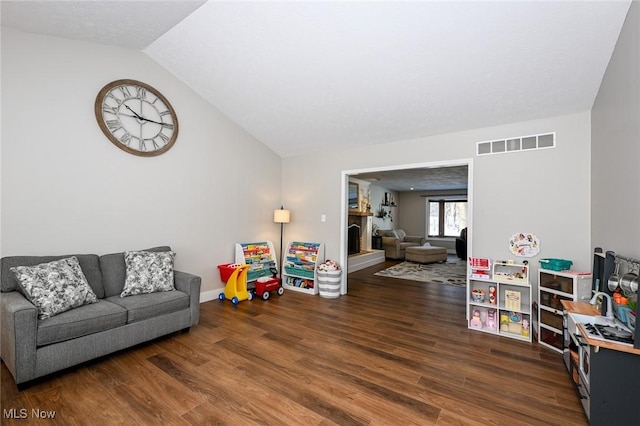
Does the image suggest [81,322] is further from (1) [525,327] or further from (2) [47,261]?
(1) [525,327]

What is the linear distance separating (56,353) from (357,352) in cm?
251

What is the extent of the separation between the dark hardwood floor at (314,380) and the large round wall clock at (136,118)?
93.2 inches

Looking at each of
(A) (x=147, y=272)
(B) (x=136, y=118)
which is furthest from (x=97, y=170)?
(A) (x=147, y=272)

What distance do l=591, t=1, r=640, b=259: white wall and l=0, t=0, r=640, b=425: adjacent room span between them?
0.03m

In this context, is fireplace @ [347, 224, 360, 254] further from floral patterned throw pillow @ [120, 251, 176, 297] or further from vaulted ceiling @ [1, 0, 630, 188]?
floral patterned throw pillow @ [120, 251, 176, 297]

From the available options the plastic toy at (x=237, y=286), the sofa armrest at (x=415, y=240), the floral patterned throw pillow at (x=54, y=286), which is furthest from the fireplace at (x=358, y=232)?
the floral patterned throw pillow at (x=54, y=286)

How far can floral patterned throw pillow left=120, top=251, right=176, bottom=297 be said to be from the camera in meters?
3.08

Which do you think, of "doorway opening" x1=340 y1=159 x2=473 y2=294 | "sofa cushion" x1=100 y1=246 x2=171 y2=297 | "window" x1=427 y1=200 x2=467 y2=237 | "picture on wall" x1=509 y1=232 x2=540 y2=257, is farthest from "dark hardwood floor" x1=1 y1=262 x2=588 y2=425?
"window" x1=427 y1=200 x2=467 y2=237

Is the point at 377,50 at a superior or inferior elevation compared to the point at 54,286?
superior

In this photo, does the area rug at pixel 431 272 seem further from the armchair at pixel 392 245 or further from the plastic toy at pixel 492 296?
the plastic toy at pixel 492 296

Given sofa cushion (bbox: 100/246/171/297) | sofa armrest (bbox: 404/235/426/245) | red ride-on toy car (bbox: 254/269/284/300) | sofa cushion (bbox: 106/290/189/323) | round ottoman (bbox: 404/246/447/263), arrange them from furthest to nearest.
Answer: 1. sofa armrest (bbox: 404/235/426/245)
2. round ottoman (bbox: 404/246/447/263)
3. red ride-on toy car (bbox: 254/269/284/300)
4. sofa cushion (bbox: 100/246/171/297)
5. sofa cushion (bbox: 106/290/189/323)

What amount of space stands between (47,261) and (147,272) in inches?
33.0

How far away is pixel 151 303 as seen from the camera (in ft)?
9.37

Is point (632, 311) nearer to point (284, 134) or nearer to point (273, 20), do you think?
point (273, 20)
